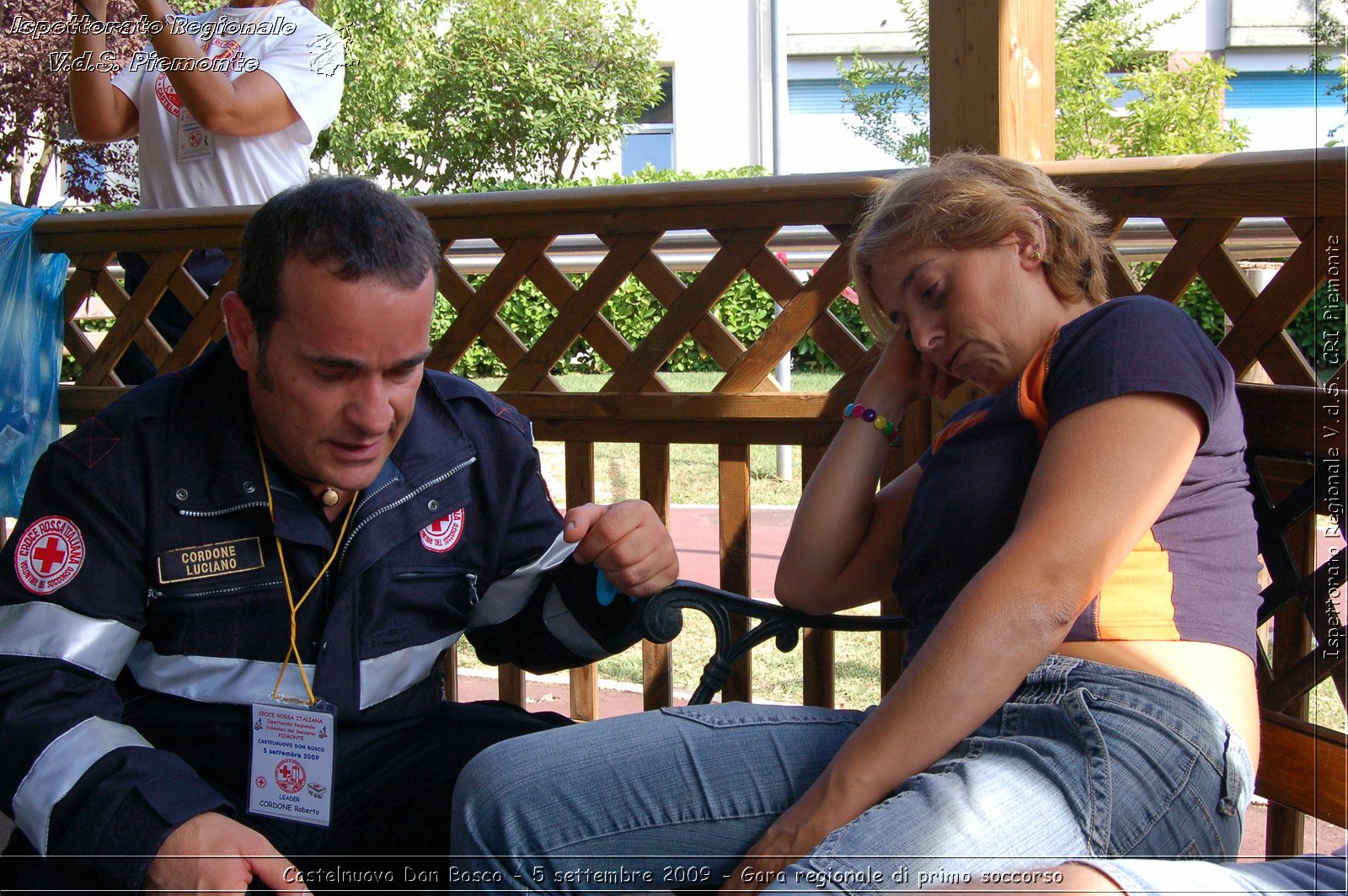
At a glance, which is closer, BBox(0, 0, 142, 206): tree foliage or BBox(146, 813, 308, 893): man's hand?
BBox(146, 813, 308, 893): man's hand

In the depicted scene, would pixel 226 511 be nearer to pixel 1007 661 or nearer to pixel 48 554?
pixel 48 554

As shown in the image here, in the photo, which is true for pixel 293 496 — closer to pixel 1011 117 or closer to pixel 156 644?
pixel 156 644

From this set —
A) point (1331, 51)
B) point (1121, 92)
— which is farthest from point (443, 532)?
point (1121, 92)

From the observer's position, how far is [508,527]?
1.93 meters

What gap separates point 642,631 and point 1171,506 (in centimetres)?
86

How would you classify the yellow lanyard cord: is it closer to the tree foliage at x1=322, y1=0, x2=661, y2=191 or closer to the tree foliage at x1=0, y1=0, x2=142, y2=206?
the tree foliage at x1=0, y1=0, x2=142, y2=206

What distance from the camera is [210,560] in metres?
1.69

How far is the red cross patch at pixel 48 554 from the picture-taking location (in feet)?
5.10

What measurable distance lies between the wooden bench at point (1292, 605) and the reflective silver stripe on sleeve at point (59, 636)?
2.71 feet

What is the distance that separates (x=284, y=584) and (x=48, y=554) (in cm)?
33

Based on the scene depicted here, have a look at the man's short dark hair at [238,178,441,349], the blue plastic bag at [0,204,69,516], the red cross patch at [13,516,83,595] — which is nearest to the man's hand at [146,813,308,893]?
the red cross patch at [13,516,83,595]

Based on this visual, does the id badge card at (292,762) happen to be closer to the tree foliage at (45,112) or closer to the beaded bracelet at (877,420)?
the beaded bracelet at (877,420)

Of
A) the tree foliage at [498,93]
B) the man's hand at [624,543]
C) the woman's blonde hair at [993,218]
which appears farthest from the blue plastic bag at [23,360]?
the tree foliage at [498,93]

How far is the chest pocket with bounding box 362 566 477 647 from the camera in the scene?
1788mm
